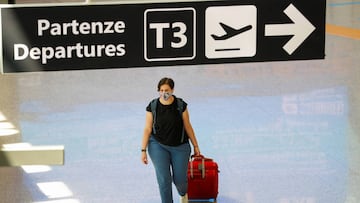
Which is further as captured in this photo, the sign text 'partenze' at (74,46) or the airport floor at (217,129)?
the airport floor at (217,129)

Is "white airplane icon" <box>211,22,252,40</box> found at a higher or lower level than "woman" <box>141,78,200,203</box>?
higher

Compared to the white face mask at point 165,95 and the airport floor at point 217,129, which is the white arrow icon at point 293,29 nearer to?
the white face mask at point 165,95

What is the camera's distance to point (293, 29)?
4668 millimetres

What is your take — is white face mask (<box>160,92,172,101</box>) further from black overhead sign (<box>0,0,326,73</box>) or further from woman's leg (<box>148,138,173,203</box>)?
black overhead sign (<box>0,0,326,73</box>)

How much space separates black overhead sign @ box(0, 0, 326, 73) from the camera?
4480 mm

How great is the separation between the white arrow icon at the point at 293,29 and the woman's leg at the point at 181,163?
10.7ft

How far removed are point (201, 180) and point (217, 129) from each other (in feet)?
12.3

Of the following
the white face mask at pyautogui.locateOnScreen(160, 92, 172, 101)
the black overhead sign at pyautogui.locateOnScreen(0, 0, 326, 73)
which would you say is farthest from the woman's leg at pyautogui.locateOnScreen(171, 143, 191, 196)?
the black overhead sign at pyautogui.locateOnScreen(0, 0, 326, 73)

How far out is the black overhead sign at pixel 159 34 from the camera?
448 cm

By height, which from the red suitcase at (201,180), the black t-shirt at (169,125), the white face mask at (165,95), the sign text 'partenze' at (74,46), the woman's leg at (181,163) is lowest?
the red suitcase at (201,180)

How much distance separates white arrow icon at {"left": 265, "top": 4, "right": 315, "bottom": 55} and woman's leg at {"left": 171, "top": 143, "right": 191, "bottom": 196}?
3.25m

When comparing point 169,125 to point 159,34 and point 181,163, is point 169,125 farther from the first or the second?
point 159,34

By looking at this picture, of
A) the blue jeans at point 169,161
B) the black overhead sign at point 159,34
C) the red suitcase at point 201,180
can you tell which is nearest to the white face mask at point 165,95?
the blue jeans at point 169,161

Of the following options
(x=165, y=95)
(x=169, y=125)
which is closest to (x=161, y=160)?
(x=169, y=125)
